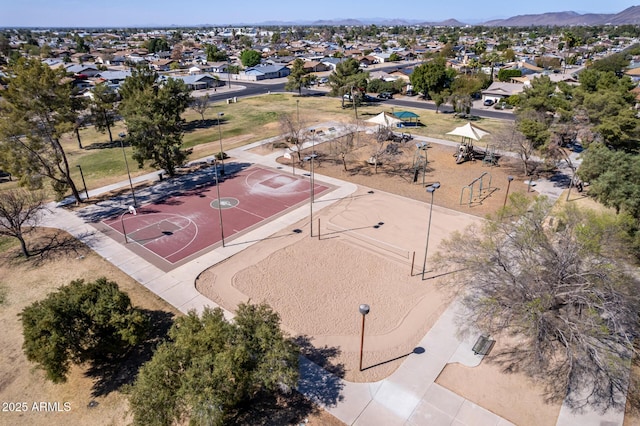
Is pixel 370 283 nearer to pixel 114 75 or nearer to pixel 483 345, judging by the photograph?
pixel 483 345

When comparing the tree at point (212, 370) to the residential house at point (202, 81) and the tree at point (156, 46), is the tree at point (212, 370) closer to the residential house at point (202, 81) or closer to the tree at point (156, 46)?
the residential house at point (202, 81)

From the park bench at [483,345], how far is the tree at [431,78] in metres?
66.4

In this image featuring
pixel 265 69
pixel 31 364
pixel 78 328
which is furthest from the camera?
pixel 265 69

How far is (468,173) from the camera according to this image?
142 feet

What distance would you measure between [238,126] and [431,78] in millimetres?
40495

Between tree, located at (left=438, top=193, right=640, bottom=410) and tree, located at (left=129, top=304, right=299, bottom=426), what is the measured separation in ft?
32.5

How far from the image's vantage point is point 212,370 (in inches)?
565

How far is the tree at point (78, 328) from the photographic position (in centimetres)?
1678

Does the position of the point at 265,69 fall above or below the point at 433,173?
above

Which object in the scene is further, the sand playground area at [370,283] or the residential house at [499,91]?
the residential house at [499,91]

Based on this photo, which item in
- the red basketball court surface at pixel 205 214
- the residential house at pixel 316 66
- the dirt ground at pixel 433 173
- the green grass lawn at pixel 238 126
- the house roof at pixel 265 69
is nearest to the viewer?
the red basketball court surface at pixel 205 214

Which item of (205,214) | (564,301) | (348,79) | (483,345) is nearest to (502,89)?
(348,79)

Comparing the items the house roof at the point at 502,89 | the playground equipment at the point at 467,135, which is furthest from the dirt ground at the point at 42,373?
the house roof at the point at 502,89

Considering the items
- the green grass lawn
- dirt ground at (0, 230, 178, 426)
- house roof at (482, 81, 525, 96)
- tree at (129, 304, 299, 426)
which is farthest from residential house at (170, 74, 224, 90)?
tree at (129, 304, 299, 426)
